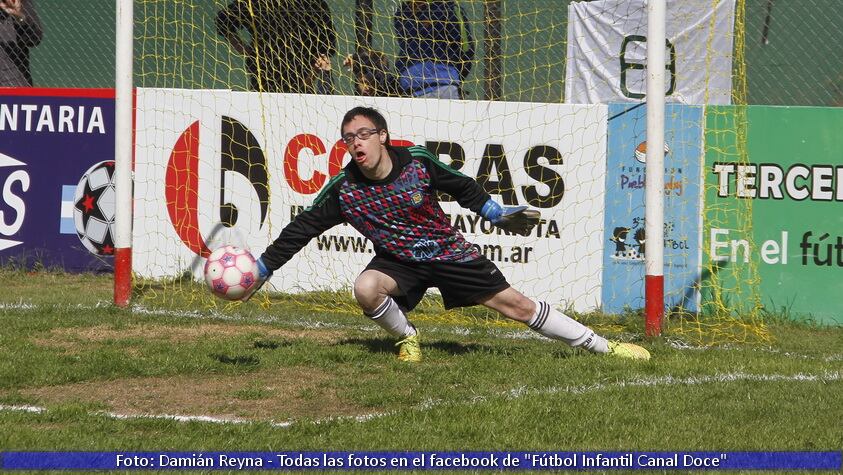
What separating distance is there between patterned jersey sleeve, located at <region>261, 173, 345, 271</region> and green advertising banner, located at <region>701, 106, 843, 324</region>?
3591mm

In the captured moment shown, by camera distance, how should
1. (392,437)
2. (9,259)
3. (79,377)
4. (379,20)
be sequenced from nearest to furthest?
(392,437) → (79,377) → (379,20) → (9,259)

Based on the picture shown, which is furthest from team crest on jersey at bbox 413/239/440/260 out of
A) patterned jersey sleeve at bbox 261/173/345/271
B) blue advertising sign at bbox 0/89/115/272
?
blue advertising sign at bbox 0/89/115/272

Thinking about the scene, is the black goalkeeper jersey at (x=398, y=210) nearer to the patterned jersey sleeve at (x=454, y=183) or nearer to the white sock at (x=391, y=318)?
the patterned jersey sleeve at (x=454, y=183)

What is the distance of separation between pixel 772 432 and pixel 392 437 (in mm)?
1777

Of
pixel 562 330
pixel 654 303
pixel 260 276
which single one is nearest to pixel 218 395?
pixel 260 276

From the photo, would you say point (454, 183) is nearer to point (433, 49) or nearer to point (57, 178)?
point (433, 49)

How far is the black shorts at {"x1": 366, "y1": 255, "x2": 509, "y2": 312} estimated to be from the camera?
24.0ft

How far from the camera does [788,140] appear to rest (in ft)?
31.4

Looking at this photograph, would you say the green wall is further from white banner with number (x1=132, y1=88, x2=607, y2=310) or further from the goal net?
white banner with number (x1=132, y1=88, x2=607, y2=310)

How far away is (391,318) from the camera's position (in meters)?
7.37

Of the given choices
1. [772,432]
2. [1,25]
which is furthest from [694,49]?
[1,25]

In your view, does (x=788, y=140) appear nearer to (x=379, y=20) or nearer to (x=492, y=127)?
(x=492, y=127)

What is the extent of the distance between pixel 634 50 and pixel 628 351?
551 centimetres

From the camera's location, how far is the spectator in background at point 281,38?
10812 mm
